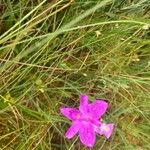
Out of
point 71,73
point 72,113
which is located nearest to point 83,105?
point 72,113

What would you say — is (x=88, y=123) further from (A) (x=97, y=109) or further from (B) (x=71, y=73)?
(B) (x=71, y=73)

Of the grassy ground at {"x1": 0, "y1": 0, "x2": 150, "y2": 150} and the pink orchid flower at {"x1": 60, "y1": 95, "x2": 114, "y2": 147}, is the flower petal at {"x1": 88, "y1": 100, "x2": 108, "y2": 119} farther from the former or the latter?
the grassy ground at {"x1": 0, "y1": 0, "x2": 150, "y2": 150}

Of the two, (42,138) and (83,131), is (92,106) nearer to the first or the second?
(83,131)

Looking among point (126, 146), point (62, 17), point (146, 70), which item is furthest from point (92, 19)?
point (126, 146)

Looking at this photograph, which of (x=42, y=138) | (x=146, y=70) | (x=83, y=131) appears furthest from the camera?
(x=146, y=70)

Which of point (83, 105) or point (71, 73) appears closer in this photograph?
point (83, 105)

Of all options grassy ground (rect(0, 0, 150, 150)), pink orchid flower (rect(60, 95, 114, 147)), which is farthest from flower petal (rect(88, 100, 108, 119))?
grassy ground (rect(0, 0, 150, 150))
